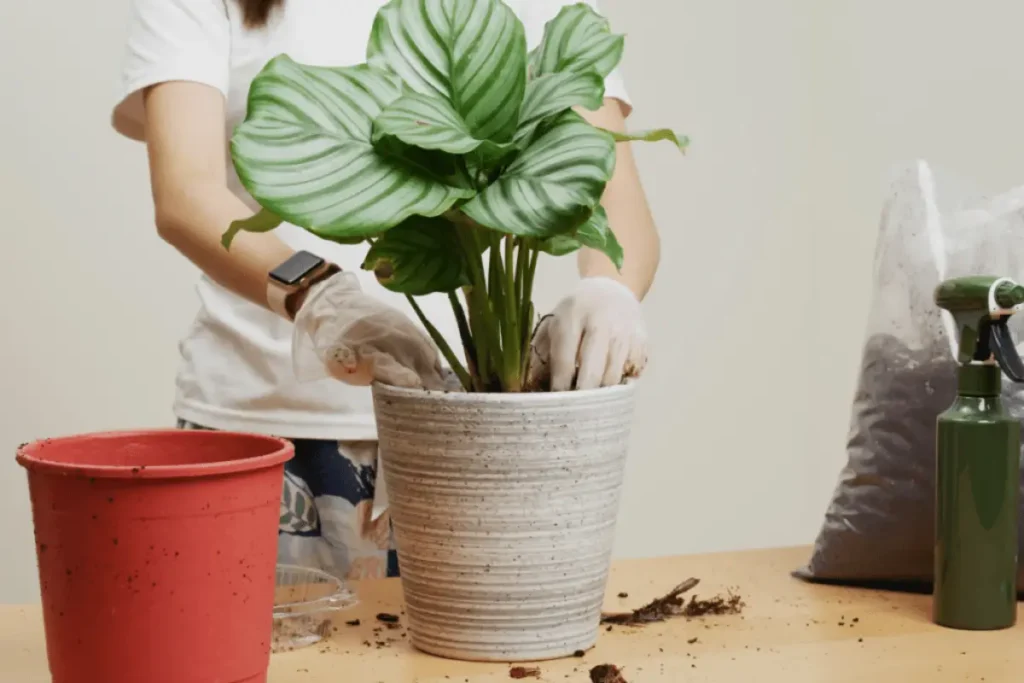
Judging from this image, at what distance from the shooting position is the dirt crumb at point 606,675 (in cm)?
63

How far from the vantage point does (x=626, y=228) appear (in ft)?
3.66

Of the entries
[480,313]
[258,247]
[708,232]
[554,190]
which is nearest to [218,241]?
[258,247]

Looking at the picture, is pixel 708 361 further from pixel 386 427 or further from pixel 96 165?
pixel 386 427

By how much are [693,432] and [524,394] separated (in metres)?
1.46

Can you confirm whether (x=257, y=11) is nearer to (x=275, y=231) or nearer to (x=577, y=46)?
(x=275, y=231)

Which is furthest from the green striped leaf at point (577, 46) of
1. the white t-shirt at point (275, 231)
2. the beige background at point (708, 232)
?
the beige background at point (708, 232)

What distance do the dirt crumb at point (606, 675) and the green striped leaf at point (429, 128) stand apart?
296 millimetres

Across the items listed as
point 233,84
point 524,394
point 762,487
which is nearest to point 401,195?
point 524,394

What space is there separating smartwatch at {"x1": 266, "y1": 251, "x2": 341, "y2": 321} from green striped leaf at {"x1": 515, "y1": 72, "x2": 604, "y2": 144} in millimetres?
291

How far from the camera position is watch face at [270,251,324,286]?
34.6 inches

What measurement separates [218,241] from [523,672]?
515mm

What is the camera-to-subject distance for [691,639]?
0.73 m

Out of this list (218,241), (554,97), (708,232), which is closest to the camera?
(554,97)

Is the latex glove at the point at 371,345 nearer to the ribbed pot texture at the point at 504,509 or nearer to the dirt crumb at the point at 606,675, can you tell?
the ribbed pot texture at the point at 504,509
